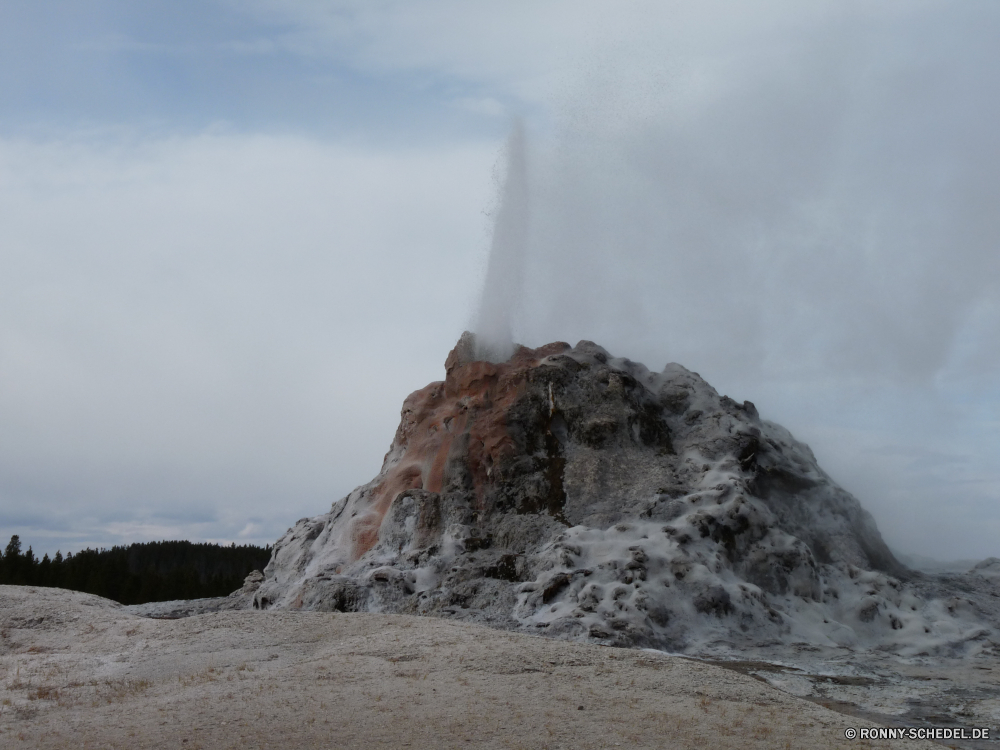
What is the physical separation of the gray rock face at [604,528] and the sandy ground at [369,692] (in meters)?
3.70

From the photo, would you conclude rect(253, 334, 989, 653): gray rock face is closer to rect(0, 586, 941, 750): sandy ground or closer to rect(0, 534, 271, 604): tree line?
rect(0, 586, 941, 750): sandy ground

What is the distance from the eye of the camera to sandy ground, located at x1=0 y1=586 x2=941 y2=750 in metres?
11.4

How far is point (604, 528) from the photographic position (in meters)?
23.2

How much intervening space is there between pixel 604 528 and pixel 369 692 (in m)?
11.2

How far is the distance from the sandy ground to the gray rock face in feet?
12.1

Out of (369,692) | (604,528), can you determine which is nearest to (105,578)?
(604,528)

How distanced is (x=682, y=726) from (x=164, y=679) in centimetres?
845

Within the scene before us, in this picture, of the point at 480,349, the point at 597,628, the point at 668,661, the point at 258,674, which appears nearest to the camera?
the point at 258,674

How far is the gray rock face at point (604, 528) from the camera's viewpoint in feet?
66.5

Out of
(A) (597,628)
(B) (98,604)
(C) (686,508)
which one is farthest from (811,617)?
(B) (98,604)

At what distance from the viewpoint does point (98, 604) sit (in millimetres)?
23031

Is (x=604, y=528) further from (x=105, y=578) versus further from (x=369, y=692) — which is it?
(x=105, y=578)

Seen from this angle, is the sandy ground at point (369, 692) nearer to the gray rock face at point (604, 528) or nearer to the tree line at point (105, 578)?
the gray rock face at point (604, 528)

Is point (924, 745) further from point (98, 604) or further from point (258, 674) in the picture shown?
point (98, 604)
